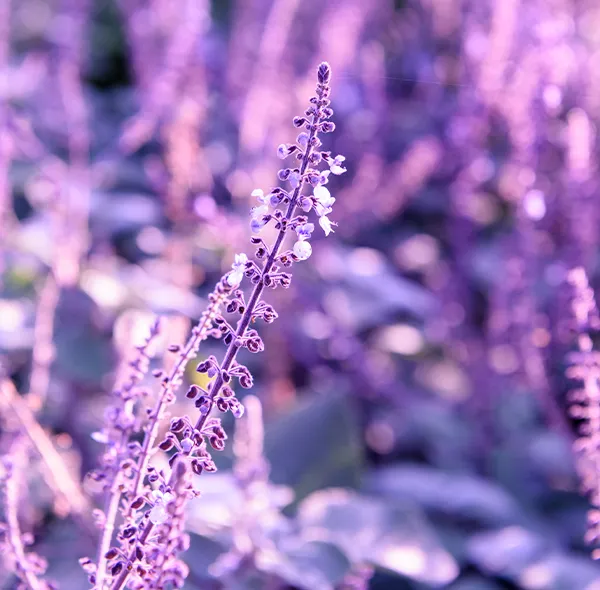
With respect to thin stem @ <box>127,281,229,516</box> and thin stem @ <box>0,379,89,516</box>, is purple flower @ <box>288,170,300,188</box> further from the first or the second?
thin stem @ <box>0,379,89,516</box>

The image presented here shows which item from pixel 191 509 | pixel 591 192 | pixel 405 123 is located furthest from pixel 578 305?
pixel 405 123

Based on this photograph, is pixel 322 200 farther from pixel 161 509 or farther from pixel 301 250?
pixel 161 509

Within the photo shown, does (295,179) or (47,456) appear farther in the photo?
Answer: (47,456)

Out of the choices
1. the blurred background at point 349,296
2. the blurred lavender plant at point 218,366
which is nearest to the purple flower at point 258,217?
the blurred lavender plant at point 218,366

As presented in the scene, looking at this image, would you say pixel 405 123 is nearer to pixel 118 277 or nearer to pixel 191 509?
pixel 118 277

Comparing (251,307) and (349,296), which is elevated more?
(349,296)

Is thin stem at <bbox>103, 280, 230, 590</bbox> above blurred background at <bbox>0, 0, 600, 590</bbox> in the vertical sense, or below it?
below

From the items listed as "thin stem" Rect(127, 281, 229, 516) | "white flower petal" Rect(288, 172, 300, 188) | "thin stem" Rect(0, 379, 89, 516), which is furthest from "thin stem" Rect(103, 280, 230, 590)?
"thin stem" Rect(0, 379, 89, 516)

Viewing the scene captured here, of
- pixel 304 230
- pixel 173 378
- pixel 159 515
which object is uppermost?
pixel 304 230

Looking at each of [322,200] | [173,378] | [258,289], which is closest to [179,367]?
[173,378]
